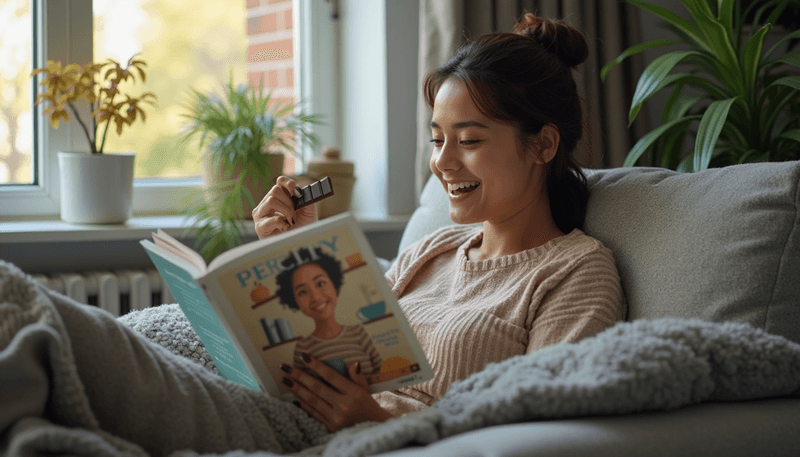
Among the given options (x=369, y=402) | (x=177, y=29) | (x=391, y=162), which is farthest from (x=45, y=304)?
(x=177, y=29)

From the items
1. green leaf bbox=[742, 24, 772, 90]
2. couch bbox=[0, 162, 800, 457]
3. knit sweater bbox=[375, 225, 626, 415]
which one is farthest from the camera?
green leaf bbox=[742, 24, 772, 90]

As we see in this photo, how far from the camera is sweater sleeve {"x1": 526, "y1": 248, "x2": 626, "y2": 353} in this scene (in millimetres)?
1027

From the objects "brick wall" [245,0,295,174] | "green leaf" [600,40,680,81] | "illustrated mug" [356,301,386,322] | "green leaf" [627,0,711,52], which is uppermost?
"brick wall" [245,0,295,174]

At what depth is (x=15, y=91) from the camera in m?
2.15

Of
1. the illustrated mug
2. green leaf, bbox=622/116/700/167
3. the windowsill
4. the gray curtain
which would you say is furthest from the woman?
the windowsill

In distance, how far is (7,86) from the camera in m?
2.14

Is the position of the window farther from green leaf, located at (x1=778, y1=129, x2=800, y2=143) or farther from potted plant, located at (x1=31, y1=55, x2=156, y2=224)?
green leaf, located at (x1=778, y1=129, x2=800, y2=143)

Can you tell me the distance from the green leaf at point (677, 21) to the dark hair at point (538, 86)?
17.8 inches

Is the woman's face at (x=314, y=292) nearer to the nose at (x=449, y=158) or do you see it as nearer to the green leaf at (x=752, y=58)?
the nose at (x=449, y=158)

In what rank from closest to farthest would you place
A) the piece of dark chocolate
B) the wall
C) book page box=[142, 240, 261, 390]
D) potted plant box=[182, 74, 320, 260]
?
book page box=[142, 240, 261, 390] → the piece of dark chocolate → potted plant box=[182, 74, 320, 260] → the wall

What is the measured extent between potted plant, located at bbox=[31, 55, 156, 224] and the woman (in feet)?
3.02

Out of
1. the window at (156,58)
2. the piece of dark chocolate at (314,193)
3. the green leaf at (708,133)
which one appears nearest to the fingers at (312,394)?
the piece of dark chocolate at (314,193)

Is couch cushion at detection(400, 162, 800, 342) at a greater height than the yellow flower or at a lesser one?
lesser

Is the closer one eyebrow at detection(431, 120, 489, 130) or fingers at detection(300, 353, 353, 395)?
fingers at detection(300, 353, 353, 395)
